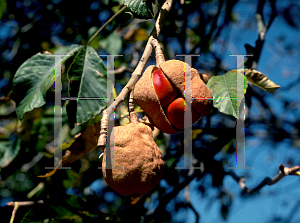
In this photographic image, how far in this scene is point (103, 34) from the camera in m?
1.53

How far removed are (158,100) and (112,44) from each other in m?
0.69

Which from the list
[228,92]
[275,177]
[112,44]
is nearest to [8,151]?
[112,44]

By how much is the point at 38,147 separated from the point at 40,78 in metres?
0.61

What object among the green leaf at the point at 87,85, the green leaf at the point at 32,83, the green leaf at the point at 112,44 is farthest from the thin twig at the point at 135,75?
the green leaf at the point at 112,44

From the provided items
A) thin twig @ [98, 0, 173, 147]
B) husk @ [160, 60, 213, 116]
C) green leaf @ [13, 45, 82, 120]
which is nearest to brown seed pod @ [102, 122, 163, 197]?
thin twig @ [98, 0, 173, 147]

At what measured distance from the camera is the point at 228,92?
0.99 m

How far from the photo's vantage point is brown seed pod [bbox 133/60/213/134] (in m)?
0.87

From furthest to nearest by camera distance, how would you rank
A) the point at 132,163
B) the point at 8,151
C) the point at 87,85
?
the point at 8,151 < the point at 87,85 < the point at 132,163

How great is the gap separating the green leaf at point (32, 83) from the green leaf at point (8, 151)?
537 mm

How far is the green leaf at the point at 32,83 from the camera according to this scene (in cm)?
104

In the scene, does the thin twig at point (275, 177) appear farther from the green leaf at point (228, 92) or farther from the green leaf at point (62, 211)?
the green leaf at point (62, 211)

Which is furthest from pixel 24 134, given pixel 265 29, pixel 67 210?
pixel 265 29

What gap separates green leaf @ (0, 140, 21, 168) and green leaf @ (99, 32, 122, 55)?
0.65 metres

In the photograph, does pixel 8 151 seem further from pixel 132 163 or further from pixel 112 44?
pixel 132 163
